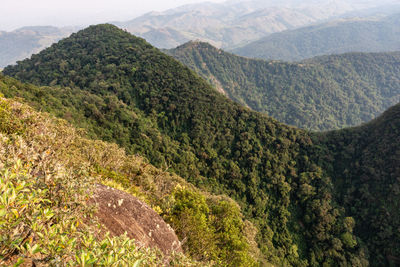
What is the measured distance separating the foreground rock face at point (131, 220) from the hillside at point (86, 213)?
62 millimetres

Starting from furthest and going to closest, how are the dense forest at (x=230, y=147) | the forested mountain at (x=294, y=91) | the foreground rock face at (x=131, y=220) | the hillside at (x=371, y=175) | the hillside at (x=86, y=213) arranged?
1. the forested mountain at (x=294, y=91)
2. the hillside at (x=371, y=175)
3. the dense forest at (x=230, y=147)
4. the foreground rock face at (x=131, y=220)
5. the hillside at (x=86, y=213)

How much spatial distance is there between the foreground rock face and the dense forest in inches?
1454

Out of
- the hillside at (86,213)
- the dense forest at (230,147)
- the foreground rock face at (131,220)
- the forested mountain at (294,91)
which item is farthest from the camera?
the forested mountain at (294,91)

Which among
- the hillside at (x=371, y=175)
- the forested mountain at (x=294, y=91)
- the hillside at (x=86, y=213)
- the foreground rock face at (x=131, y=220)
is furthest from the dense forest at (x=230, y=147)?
the forested mountain at (x=294, y=91)

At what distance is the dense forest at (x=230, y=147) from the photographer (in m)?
50.8

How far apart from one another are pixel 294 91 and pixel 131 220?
201 m

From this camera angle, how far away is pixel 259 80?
196375mm

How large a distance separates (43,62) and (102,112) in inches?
2258

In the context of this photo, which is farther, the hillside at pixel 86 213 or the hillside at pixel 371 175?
the hillside at pixel 371 175

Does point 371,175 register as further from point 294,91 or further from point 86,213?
point 294,91

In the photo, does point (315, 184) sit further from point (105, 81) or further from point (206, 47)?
point (206, 47)

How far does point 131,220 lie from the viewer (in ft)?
42.2

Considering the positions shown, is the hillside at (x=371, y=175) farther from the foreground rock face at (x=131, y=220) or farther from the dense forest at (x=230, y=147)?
the foreground rock face at (x=131, y=220)

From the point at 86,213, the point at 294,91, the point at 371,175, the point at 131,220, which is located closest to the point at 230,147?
the point at 371,175
